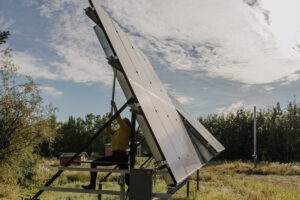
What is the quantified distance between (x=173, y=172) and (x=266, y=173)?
51.4 feet

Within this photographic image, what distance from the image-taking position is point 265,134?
27.3 meters

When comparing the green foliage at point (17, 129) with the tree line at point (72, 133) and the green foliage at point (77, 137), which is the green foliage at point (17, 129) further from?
the green foliage at point (77, 137)

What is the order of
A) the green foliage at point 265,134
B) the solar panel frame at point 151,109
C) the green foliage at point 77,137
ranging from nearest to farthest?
the solar panel frame at point 151,109
the green foliage at point 265,134
the green foliage at point 77,137

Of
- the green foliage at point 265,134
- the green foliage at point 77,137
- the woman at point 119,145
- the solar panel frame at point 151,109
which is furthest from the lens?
the green foliage at point 77,137

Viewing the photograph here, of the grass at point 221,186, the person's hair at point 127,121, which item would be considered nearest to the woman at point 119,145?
the person's hair at point 127,121

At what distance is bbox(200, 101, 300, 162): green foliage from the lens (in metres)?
25.6

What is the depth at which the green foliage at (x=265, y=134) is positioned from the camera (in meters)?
25.6

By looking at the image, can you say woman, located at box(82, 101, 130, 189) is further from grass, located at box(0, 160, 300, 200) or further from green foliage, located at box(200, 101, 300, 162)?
green foliage, located at box(200, 101, 300, 162)

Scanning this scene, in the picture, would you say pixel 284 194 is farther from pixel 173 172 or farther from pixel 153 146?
pixel 173 172

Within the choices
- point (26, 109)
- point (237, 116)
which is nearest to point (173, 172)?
point (26, 109)

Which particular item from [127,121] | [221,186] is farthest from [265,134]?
[127,121]

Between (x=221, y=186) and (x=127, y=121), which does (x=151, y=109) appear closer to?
(x=127, y=121)

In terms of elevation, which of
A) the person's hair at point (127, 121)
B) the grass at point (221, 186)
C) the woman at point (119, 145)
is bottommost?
the grass at point (221, 186)

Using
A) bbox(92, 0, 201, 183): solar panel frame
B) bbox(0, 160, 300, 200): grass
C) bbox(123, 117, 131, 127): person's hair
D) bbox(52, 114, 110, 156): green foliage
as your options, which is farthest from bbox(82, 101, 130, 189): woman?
bbox(52, 114, 110, 156): green foliage
